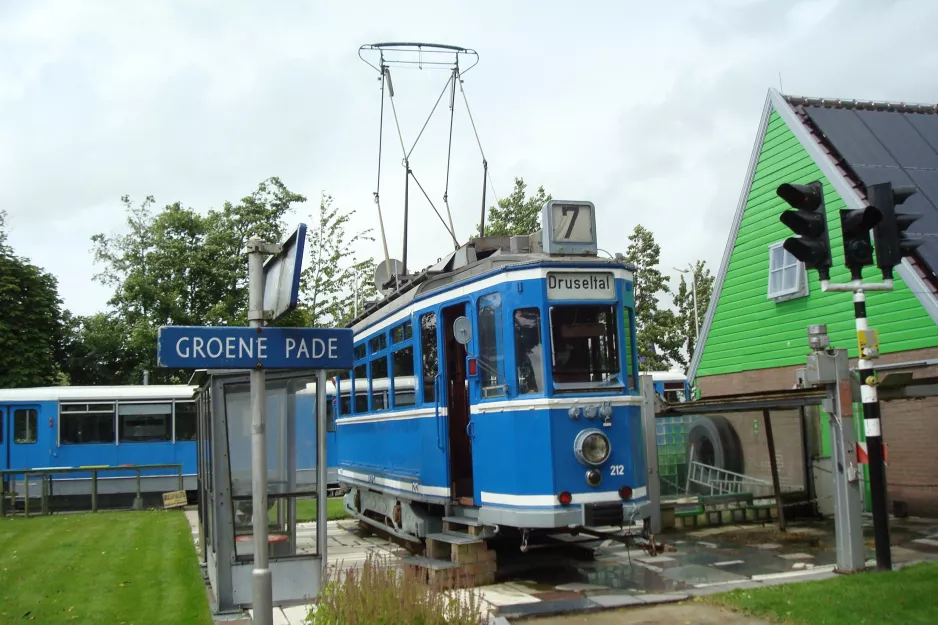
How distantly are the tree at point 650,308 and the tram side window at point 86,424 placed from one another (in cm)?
2076

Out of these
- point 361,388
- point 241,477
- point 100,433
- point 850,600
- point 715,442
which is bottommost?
point 850,600


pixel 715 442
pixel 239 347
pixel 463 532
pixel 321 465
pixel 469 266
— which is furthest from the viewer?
pixel 715 442

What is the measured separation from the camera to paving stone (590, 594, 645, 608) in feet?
26.2

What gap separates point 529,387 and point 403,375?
102 inches

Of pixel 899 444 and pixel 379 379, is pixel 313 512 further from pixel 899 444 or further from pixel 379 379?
pixel 899 444

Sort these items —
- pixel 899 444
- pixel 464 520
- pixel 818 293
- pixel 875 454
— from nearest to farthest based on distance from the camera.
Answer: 1. pixel 875 454
2. pixel 464 520
3. pixel 899 444
4. pixel 818 293

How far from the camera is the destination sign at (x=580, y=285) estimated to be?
8.88 meters

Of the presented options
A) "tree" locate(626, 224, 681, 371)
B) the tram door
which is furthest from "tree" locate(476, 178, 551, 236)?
the tram door

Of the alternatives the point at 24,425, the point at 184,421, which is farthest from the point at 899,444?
the point at 24,425

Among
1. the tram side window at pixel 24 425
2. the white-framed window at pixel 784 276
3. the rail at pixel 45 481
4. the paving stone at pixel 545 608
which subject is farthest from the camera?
the tram side window at pixel 24 425

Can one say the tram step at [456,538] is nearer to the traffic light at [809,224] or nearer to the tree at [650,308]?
the traffic light at [809,224]

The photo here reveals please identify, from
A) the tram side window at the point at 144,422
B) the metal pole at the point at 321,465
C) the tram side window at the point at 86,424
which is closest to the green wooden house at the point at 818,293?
the metal pole at the point at 321,465

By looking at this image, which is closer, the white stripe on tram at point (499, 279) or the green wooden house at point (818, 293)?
the white stripe on tram at point (499, 279)

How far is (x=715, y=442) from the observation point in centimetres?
1439
